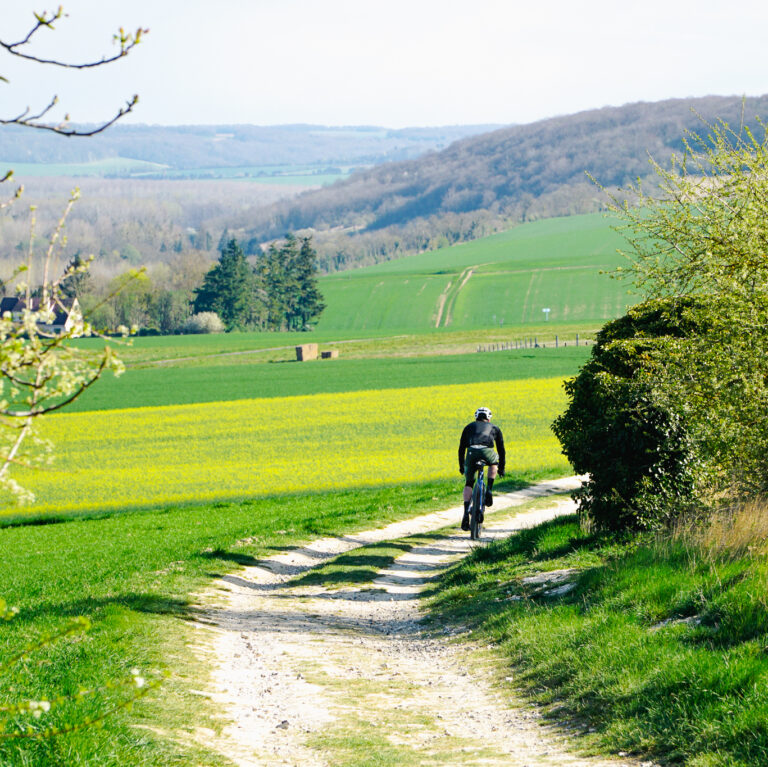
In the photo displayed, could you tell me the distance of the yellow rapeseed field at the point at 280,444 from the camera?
1216 inches

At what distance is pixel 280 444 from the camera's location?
1523 inches

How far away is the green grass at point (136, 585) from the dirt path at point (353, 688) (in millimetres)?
485

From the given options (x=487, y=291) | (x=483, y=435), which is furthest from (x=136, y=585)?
(x=487, y=291)

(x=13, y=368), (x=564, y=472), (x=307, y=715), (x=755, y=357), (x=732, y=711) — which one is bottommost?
(x=564, y=472)

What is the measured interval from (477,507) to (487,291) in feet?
397

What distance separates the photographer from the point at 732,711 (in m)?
6.46

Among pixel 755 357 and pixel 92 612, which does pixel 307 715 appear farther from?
pixel 755 357

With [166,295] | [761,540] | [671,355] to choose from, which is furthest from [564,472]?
[166,295]

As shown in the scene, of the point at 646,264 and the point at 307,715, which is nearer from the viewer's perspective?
the point at 307,715

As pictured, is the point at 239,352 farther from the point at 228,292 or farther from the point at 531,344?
the point at 228,292

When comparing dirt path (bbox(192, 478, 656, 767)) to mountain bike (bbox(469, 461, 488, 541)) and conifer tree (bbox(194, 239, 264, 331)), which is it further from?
conifer tree (bbox(194, 239, 264, 331))

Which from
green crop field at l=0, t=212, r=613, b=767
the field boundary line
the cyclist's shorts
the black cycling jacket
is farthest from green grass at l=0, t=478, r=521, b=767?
Answer: the field boundary line

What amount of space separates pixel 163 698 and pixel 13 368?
16.5 feet

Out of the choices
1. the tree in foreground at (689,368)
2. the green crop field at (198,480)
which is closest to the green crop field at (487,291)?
the green crop field at (198,480)
